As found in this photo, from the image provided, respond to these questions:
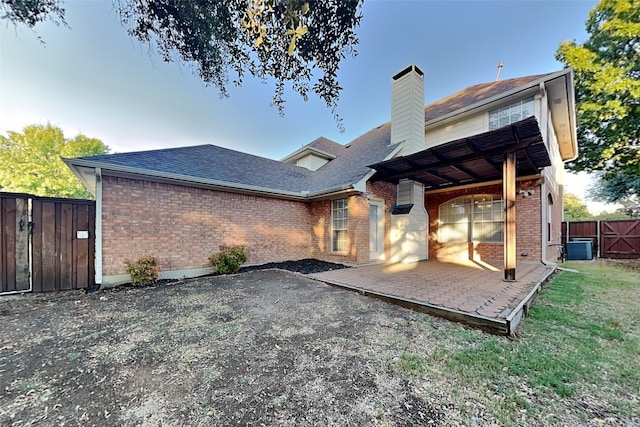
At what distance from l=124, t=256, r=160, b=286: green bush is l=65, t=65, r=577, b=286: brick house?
0.33 meters

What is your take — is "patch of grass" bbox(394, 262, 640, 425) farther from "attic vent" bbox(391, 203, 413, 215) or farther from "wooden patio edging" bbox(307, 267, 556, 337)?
"attic vent" bbox(391, 203, 413, 215)

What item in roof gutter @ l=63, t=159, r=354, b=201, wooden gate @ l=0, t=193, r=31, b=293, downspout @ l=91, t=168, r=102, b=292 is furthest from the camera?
downspout @ l=91, t=168, r=102, b=292

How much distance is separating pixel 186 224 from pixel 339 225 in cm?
492

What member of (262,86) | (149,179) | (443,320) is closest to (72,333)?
(149,179)

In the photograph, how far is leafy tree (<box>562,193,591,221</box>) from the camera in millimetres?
24047

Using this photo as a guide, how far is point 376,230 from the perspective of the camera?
859cm

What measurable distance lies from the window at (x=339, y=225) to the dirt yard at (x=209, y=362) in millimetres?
4094

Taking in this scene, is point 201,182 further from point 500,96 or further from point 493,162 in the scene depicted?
point 500,96

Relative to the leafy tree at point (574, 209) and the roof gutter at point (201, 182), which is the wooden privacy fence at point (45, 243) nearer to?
the roof gutter at point (201, 182)

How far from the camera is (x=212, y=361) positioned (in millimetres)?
2518

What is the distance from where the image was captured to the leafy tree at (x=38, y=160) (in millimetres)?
20109

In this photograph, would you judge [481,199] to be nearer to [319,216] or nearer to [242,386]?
[319,216]

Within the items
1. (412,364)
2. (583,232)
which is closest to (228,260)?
(412,364)

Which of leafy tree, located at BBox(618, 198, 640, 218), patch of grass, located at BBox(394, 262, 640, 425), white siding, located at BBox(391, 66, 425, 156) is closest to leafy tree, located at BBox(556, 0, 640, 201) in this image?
white siding, located at BBox(391, 66, 425, 156)
